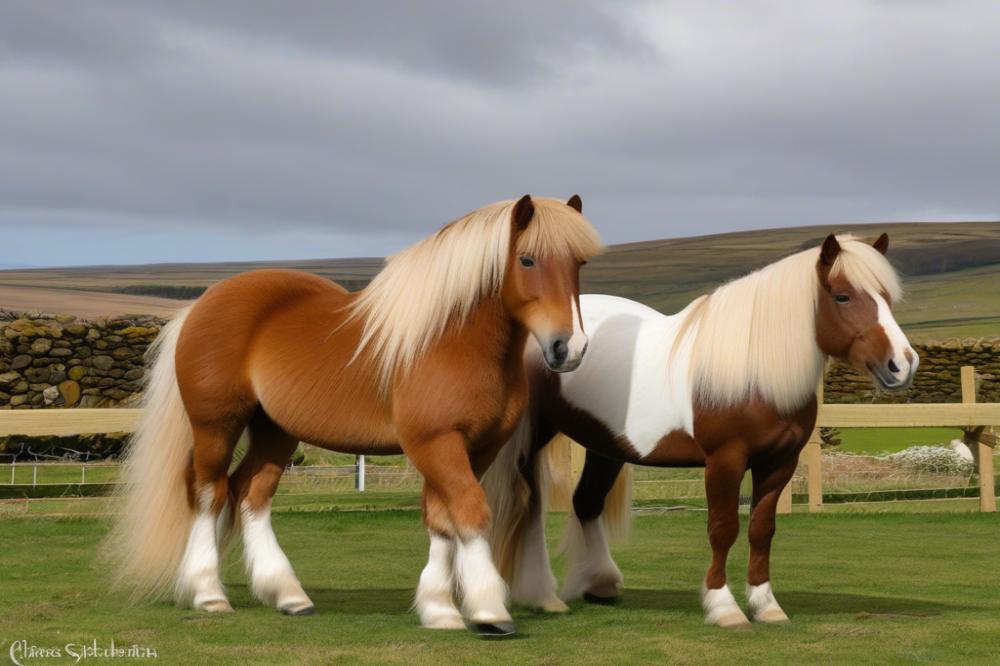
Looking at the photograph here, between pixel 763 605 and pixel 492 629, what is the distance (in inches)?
55.6

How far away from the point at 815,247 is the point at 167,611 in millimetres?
3556

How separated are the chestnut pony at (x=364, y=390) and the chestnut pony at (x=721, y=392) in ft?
2.29

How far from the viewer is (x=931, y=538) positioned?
29.8ft

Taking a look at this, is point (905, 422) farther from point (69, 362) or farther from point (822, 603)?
point (69, 362)

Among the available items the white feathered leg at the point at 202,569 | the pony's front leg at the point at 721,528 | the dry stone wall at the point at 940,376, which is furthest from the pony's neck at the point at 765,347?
the dry stone wall at the point at 940,376

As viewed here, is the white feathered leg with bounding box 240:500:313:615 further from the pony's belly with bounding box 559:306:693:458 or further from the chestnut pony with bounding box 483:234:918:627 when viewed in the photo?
the pony's belly with bounding box 559:306:693:458

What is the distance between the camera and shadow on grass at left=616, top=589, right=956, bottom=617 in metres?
5.70

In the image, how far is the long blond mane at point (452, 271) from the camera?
482 centimetres

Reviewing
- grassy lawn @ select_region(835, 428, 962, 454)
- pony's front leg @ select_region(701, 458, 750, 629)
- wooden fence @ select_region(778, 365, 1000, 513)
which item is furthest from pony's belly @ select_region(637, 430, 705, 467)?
grassy lawn @ select_region(835, 428, 962, 454)

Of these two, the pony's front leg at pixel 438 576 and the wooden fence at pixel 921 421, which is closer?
the pony's front leg at pixel 438 576

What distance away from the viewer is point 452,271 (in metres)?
4.98

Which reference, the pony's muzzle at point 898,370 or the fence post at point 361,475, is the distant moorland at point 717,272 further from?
the pony's muzzle at point 898,370

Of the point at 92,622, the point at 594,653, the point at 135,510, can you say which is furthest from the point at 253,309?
the point at 594,653

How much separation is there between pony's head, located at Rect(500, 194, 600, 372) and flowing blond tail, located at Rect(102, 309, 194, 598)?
6.86 feet
